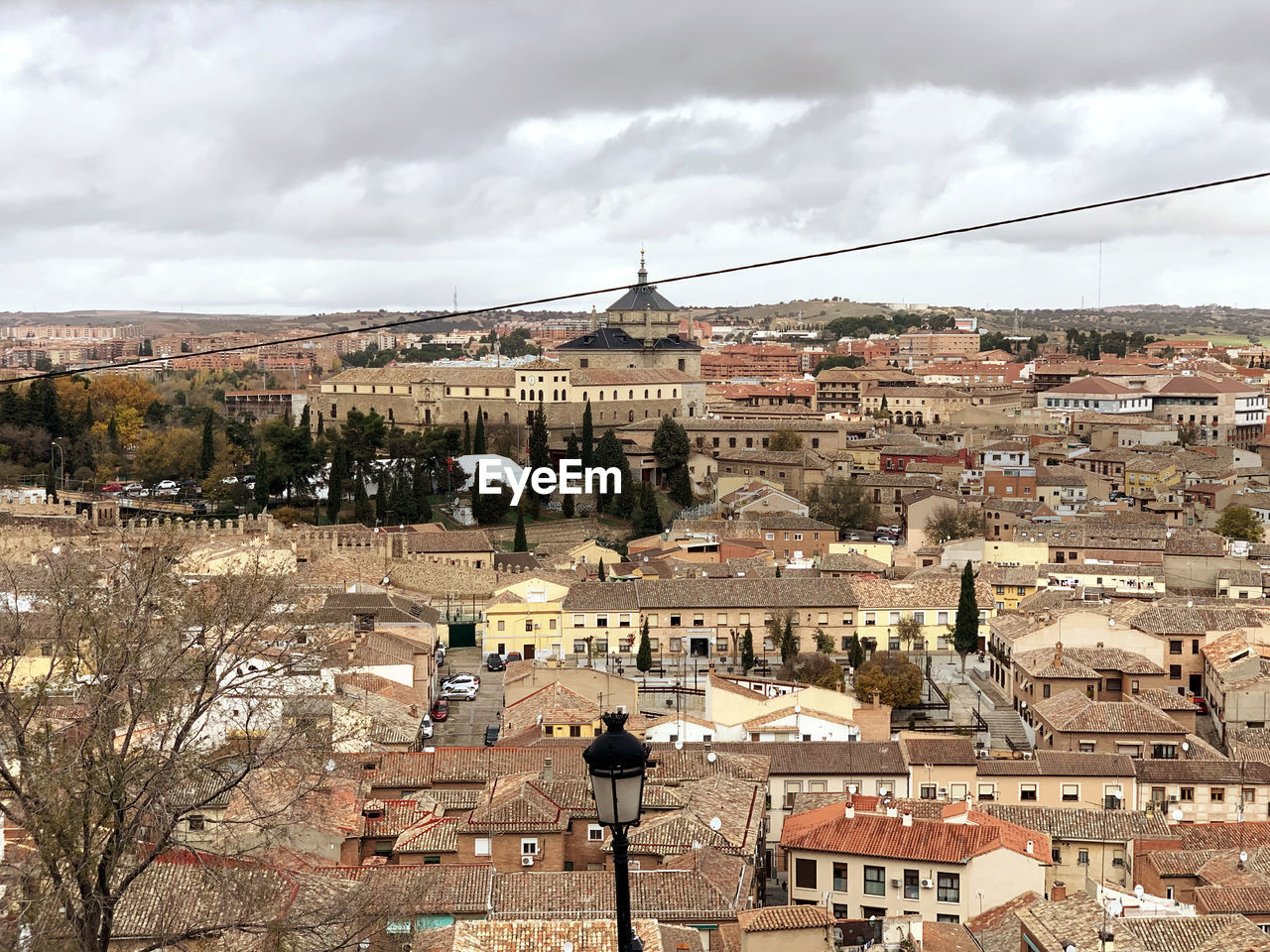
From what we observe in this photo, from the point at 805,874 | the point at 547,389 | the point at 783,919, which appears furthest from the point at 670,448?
the point at 783,919

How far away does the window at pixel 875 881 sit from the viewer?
34.7 feet

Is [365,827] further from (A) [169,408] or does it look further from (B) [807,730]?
(A) [169,408]

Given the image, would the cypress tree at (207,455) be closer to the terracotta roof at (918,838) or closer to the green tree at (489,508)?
the green tree at (489,508)

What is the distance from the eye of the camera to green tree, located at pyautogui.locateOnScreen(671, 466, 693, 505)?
101ft

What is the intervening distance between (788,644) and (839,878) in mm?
7933

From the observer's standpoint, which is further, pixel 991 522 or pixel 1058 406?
pixel 1058 406

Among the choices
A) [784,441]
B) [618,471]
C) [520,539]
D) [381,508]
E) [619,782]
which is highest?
[619,782]

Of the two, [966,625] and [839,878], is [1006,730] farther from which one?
[839,878]

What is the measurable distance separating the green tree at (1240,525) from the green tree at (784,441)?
338 inches

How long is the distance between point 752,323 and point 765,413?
70228 millimetres

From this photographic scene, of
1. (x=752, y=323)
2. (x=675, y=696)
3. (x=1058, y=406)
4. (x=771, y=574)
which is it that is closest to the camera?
(x=675, y=696)

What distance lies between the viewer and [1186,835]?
455 inches

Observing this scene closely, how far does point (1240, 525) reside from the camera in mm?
27094

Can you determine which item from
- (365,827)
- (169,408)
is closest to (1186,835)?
(365,827)
